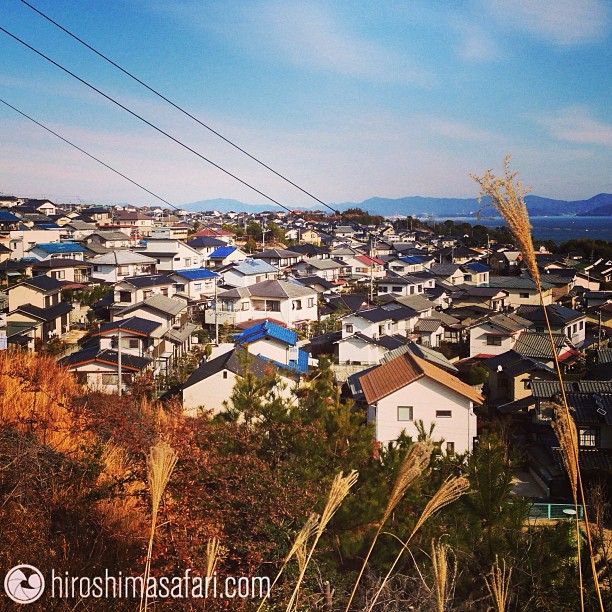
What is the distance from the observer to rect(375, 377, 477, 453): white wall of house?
906cm

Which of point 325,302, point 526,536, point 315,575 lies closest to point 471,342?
point 325,302

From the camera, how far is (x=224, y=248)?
29.2 m

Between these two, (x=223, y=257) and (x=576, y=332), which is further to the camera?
(x=223, y=257)

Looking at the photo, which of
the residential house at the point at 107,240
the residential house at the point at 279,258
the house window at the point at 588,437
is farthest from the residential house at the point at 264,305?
the residential house at the point at 107,240

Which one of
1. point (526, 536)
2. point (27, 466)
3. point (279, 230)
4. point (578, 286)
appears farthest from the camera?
point (279, 230)

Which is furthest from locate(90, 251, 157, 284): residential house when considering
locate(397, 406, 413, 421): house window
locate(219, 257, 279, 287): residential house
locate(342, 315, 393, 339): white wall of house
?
locate(397, 406, 413, 421): house window

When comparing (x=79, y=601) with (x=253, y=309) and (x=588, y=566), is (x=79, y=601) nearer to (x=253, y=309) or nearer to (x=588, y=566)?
(x=588, y=566)

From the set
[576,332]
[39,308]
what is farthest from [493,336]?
[39,308]

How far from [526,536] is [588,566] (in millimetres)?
596

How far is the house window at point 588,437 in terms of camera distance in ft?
29.4

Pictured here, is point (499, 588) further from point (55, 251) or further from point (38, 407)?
point (55, 251)

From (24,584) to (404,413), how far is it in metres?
7.27

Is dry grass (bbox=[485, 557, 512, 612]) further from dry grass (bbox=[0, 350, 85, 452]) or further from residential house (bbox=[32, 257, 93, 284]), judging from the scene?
residential house (bbox=[32, 257, 93, 284])

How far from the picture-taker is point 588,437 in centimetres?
899
